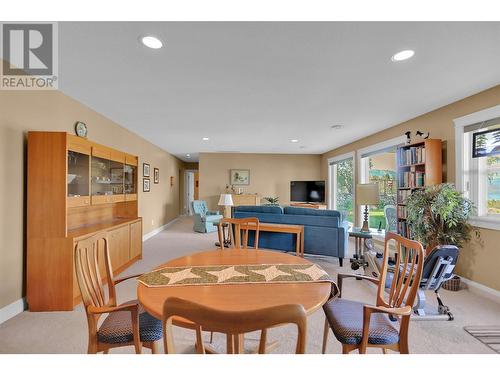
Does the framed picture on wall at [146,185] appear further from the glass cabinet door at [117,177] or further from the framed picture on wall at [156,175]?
the glass cabinet door at [117,177]

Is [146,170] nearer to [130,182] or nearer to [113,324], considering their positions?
[130,182]

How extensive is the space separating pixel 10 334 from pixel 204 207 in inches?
213

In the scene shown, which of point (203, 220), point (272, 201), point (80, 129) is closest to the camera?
point (80, 129)

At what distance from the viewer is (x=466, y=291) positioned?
9.82ft

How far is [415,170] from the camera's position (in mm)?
3719

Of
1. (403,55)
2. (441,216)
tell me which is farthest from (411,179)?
(403,55)

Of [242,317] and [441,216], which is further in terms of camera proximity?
[441,216]

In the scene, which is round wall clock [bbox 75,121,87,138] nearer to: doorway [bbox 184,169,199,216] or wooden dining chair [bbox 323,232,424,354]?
wooden dining chair [bbox 323,232,424,354]

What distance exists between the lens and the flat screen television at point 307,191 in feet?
24.5

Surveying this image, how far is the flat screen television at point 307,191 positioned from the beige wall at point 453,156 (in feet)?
11.8

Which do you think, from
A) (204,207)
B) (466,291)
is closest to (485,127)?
(466,291)

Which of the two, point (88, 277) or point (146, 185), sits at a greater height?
point (146, 185)

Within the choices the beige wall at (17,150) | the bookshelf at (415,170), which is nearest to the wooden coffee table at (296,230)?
the bookshelf at (415,170)

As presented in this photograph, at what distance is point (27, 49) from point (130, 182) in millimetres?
2479
